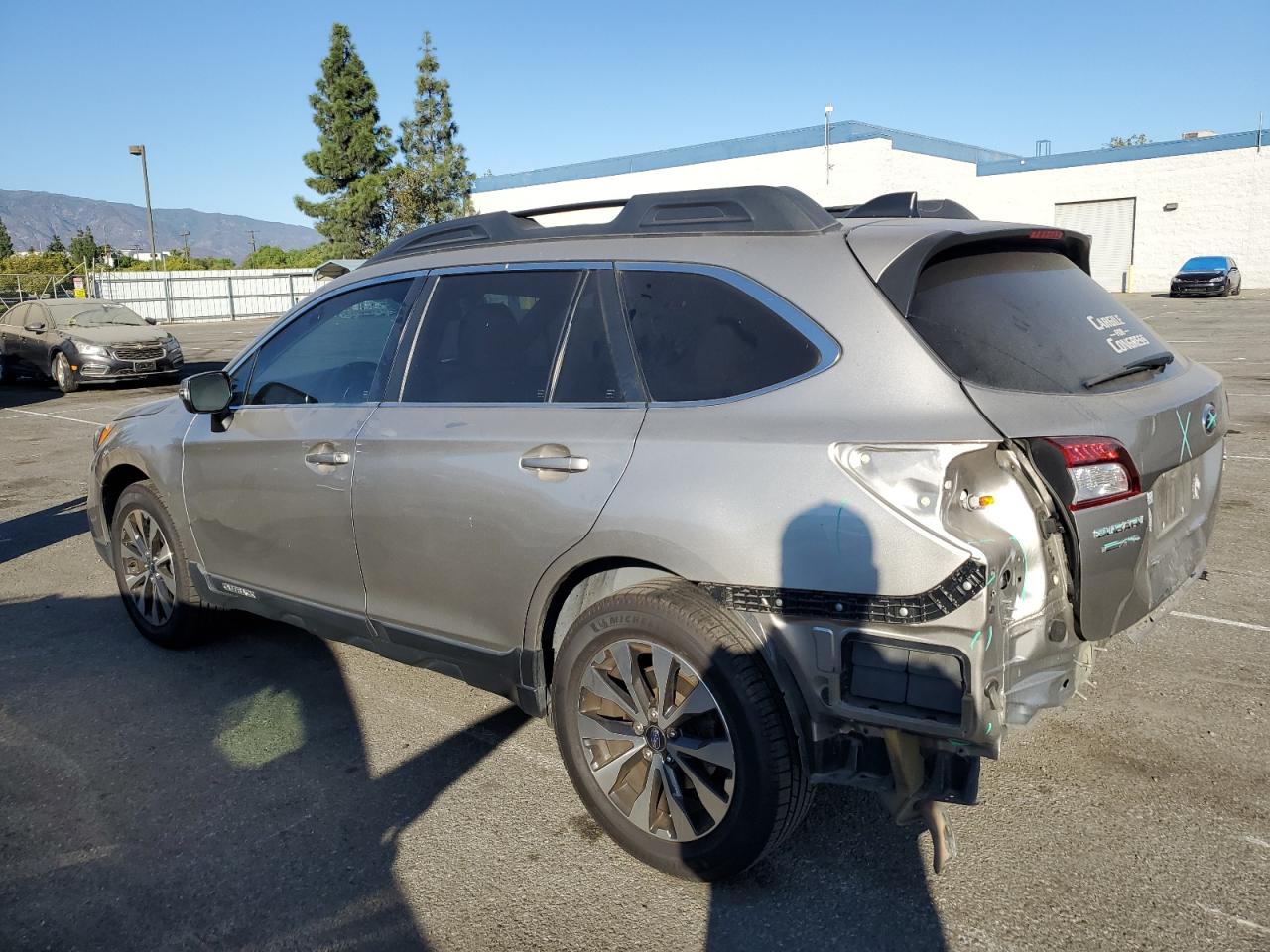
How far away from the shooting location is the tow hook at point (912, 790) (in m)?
2.60

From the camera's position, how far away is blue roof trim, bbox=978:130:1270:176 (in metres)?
38.4

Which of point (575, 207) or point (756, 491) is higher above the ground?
point (575, 207)

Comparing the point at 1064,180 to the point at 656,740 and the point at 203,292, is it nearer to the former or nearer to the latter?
the point at 203,292

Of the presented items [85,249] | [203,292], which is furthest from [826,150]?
[85,249]

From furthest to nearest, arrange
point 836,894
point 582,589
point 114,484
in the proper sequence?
1. point 114,484
2. point 582,589
3. point 836,894

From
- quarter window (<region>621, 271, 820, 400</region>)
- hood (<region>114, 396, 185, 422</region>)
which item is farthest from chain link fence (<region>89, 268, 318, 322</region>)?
quarter window (<region>621, 271, 820, 400</region>)

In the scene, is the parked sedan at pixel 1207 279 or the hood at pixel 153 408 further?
the parked sedan at pixel 1207 279

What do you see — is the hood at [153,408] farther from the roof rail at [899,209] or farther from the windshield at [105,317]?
the windshield at [105,317]

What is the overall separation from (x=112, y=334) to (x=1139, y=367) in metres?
18.4

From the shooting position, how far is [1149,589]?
288cm

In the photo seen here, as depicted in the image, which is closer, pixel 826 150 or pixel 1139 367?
pixel 1139 367

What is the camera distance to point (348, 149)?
46688 millimetres

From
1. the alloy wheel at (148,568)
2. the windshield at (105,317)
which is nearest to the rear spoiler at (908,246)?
the alloy wheel at (148,568)

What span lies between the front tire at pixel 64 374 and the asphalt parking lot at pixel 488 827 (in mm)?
14497
